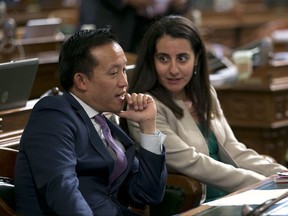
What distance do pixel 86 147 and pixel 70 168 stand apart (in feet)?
0.58

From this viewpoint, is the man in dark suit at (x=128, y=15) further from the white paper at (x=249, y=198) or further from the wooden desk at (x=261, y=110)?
the white paper at (x=249, y=198)

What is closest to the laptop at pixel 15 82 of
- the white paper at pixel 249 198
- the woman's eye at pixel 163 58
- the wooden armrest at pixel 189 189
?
the woman's eye at pixel 163 58

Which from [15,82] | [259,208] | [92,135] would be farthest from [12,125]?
[259,208]

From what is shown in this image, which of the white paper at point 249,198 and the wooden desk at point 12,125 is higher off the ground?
the white paper at point 249,198

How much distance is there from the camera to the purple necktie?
2725mm

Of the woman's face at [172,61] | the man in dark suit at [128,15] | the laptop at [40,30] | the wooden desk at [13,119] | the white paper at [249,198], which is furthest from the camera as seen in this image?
the laptop at [40,30]

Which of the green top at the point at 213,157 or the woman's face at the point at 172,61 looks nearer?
the woman's face at the point at 172,61

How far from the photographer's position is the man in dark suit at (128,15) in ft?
20.3

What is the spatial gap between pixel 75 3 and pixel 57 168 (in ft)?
27.4

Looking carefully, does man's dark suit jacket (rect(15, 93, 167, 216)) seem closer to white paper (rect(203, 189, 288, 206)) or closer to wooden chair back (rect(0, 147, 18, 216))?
wooden chair back (rect(0, 147, 18, 216))

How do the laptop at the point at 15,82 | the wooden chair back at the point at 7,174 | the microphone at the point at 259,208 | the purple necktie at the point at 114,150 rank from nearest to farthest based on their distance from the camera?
the microphone at the point at 259,208 → the wooden chair back at the point at 7,174 → the purple necktie at the point at 114,150 → the laptop at the point at 15,82

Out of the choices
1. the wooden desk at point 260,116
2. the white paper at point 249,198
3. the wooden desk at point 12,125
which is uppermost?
the white paper at point 249,198

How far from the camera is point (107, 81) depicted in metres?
2.67

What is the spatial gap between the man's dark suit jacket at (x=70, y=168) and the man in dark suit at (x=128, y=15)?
3.42 meters
